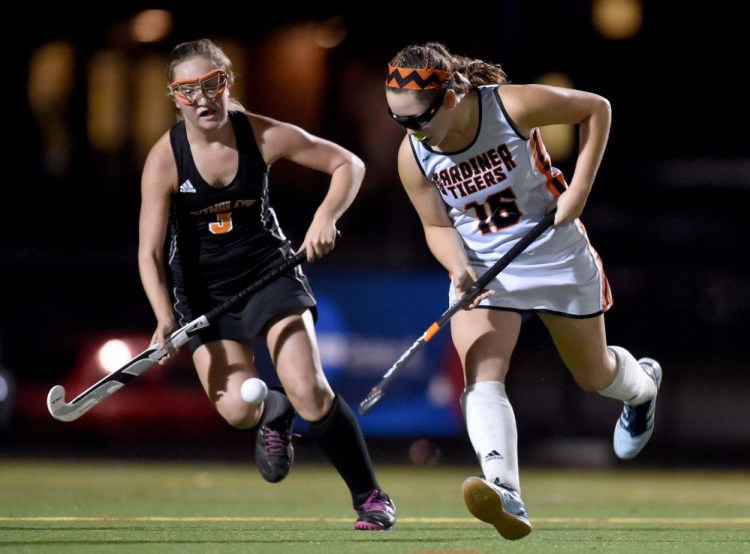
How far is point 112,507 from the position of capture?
6367mm

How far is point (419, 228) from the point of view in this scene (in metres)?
12.2

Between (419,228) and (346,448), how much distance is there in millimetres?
7136

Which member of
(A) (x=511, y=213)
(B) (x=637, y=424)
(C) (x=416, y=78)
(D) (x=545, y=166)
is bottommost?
(B) (x=637, y=424)

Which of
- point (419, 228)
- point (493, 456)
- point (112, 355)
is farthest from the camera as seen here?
point (419, 228)

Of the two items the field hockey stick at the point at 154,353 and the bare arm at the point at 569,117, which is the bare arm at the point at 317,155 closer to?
the field hockey stick at the point at 154,353

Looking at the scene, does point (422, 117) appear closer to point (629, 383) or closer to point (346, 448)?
point (346, 448)

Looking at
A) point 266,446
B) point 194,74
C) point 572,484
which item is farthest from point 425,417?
point 194,74

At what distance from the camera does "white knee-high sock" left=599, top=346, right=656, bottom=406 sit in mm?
5457

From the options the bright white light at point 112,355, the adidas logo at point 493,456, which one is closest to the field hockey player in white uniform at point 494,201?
the adidas logo at point 493,456

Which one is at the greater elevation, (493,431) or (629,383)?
(493,431)

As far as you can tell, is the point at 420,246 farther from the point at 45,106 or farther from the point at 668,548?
the point at 668,548

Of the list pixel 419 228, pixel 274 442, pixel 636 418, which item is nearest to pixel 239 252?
pixel 274 442

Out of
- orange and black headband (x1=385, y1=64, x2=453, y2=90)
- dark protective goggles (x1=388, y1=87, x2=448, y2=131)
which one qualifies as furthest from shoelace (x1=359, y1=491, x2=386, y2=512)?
orange and black headband (x1=385, y1=64, x2=453, y2=90)

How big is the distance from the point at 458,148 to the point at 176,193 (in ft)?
3.38
